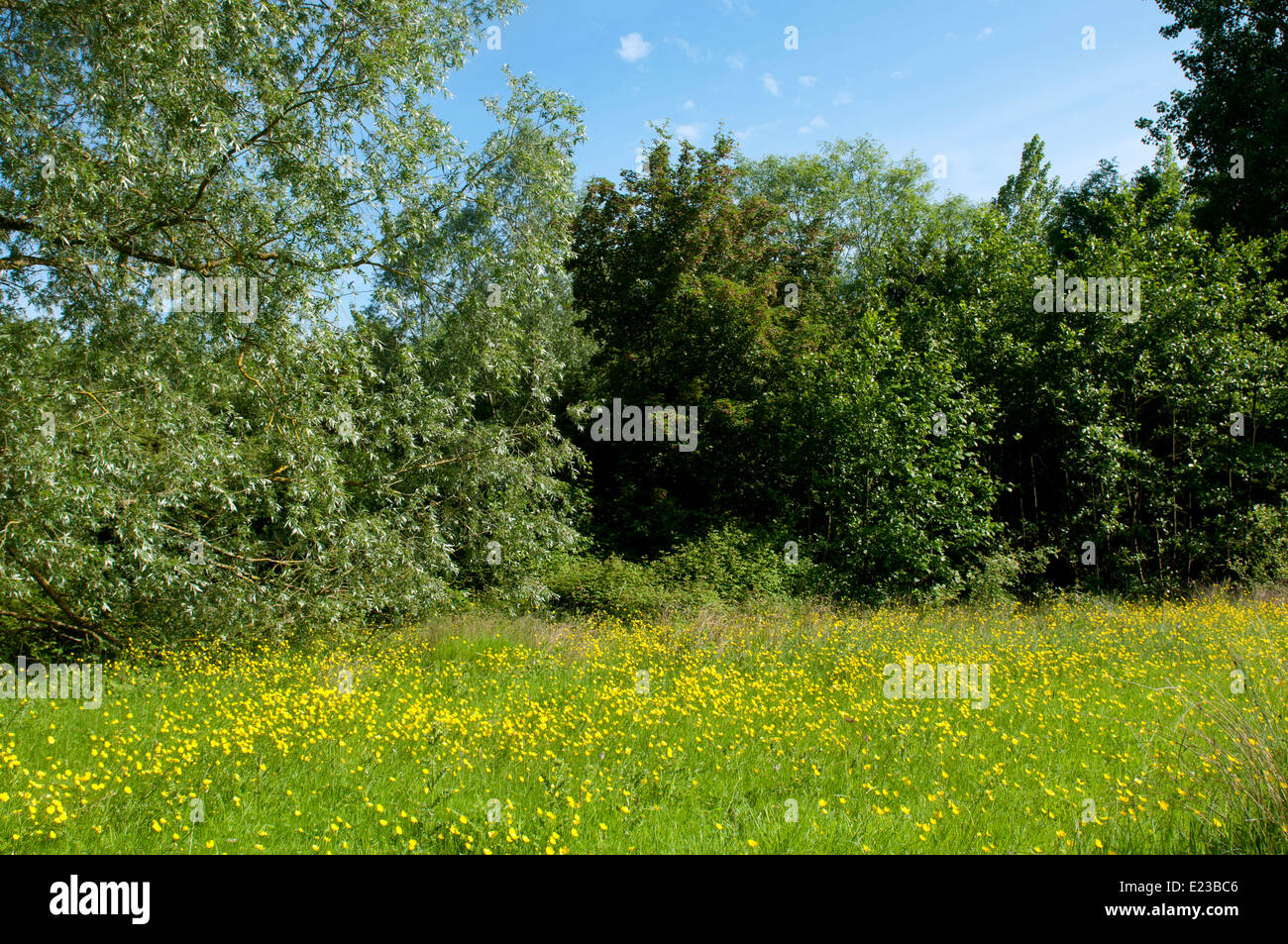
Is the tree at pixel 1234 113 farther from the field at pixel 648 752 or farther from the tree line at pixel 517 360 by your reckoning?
the field at pixel 648 752

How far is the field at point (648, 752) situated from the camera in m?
4.59

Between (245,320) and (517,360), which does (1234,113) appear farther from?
(245,320)

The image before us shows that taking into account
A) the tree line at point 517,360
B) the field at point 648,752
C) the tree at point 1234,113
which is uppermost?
the tree at point 1234,113

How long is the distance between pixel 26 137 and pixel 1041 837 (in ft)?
37.7

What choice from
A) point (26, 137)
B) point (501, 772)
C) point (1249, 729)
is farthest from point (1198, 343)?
point (26, 137)

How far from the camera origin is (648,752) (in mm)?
6316

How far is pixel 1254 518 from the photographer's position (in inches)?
634

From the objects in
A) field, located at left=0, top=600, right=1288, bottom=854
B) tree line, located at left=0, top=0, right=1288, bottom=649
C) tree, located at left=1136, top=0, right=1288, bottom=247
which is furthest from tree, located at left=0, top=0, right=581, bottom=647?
tree, located at left=1136, top=0, right=1288, bottom=247

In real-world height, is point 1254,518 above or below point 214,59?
below

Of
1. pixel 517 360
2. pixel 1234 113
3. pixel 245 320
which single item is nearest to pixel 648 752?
pixel 245 320

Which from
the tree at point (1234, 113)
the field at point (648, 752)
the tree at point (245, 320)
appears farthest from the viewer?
the tree at point (1234, 113)

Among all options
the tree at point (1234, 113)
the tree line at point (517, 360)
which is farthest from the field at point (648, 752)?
the tree at point (1234, 113)

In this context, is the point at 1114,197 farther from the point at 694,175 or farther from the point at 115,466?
the point at 115,466

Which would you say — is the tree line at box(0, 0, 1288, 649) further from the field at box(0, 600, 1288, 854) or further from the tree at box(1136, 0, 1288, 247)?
the field at box(0, 600, 1288, 854)
